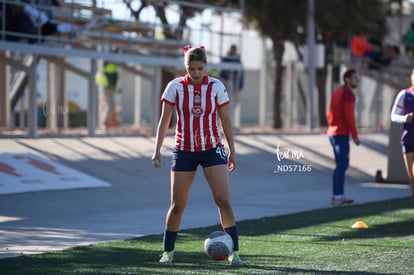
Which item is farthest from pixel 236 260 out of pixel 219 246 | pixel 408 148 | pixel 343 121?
pixel 343 121

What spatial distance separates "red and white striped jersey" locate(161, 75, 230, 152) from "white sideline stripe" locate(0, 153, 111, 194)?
18.0 ft

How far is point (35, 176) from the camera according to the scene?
48.4ft

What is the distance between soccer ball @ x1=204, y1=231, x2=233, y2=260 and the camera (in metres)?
8.91

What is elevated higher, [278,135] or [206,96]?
[206,96]

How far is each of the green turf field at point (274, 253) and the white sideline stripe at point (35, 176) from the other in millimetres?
3371

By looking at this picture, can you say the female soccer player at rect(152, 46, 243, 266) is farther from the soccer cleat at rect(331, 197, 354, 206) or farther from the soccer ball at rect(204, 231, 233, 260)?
the soccer cleat at rect(331, 197, 354, 206)

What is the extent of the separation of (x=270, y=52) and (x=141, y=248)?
79.9 feet

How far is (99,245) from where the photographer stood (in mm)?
10289

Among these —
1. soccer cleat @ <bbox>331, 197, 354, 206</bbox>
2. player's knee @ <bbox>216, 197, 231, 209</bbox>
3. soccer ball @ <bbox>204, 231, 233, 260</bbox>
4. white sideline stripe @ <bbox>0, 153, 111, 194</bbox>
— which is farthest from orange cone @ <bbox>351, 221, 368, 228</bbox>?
white sideline stripe @ <bbox>0, 153, 111, 194</bbox>

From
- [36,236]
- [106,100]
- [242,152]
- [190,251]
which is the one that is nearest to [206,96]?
[190,251]

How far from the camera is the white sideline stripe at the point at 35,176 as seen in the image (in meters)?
14.2

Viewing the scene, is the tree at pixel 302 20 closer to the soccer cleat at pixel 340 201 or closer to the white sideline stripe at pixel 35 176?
the white sideline stripe at pixel 35 176

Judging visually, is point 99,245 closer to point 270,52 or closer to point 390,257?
point 390,257

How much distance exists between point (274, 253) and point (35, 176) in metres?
5.93
